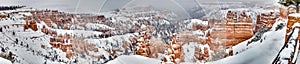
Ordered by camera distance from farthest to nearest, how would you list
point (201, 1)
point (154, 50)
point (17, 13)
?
point (17, 13) → point (201, 1) → point (154, 50)

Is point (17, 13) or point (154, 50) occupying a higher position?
point (17, 13)

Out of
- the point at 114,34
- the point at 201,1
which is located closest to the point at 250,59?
the point at 201,1

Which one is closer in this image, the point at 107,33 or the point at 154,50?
the point at 154,50

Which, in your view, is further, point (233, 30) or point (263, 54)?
point (233, 30)

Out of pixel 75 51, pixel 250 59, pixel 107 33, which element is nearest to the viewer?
pixel 250 59

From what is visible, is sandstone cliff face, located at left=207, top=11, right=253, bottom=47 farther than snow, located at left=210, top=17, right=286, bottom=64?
Yes

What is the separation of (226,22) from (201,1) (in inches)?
17.2

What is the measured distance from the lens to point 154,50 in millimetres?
3857

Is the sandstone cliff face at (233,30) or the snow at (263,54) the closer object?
the snow at (263,54)

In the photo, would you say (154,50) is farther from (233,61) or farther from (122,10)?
(233,61)

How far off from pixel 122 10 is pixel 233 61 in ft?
6.68

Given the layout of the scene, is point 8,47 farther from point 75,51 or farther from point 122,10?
point 122,10

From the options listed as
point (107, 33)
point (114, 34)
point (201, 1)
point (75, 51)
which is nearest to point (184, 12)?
point (201, 1)

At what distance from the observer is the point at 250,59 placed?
254 cm
